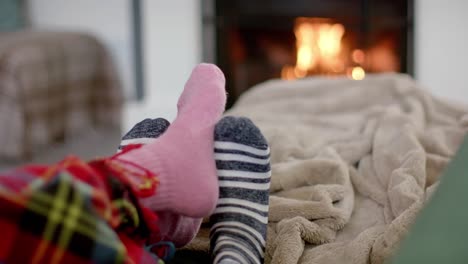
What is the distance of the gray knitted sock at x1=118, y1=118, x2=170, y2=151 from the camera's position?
901mm

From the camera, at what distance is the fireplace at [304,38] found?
10.0 ft

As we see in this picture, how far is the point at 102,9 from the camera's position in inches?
136

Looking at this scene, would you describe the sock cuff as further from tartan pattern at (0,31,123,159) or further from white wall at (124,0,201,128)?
white wall at (124,0,201,128)

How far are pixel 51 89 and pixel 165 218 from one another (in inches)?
86.1

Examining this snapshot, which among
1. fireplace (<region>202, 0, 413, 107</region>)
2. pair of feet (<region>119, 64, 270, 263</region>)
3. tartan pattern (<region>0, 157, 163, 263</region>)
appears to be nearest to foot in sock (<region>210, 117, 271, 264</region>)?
pair of feet (<region>119, 64, 270, 263</region>)

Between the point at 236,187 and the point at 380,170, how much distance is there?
1.38 ft

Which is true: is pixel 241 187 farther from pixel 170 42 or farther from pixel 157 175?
pixel 170 42

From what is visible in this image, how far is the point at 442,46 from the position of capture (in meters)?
3.02

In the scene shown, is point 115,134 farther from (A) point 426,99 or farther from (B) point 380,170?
(B) point 380,170

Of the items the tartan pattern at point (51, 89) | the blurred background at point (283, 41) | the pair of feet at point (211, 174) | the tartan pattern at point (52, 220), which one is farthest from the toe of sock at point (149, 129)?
the blurred background at point (283, 41)

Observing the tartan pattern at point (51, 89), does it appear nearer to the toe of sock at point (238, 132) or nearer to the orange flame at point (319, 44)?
the orange flame at point (319, 44)

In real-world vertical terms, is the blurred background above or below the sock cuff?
below

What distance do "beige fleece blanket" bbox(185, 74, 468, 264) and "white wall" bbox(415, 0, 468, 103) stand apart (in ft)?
4.34

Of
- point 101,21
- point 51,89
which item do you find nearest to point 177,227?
point 51,89
